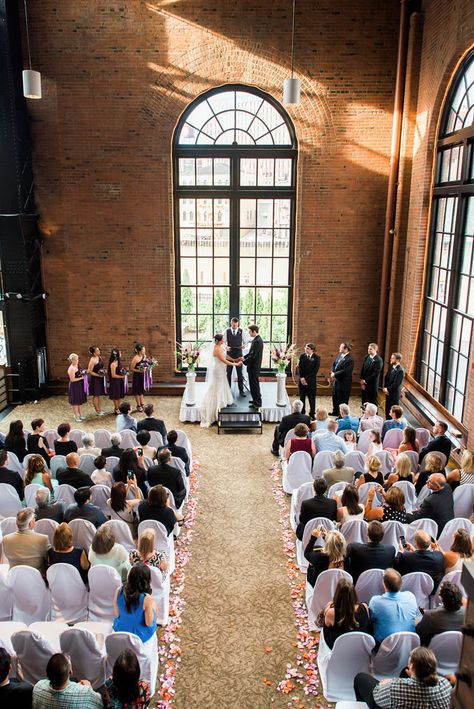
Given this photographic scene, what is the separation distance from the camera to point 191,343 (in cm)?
1416

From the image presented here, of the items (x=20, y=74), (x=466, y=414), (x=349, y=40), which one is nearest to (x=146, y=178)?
(x=20, y=74)

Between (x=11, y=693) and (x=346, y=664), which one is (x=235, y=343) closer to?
(x=346, y=664)

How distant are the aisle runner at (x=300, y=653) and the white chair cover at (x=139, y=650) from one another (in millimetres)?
1146

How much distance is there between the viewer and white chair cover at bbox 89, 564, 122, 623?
5.71 metres

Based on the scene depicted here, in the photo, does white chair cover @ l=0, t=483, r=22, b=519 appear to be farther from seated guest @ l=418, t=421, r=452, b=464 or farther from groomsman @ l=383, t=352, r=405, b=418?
groomsman @ l=383, t=352, r=405, b=418

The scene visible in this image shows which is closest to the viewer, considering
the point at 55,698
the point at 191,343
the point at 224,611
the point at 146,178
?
the point at 55,698

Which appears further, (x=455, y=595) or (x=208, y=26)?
(x=208, y=26)

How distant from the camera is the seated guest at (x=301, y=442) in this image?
8.59m

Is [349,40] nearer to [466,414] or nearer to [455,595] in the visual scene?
[466,414]

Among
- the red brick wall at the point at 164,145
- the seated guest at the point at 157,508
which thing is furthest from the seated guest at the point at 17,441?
the red brick wall at the point at 164,145

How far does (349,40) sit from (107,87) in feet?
16.3

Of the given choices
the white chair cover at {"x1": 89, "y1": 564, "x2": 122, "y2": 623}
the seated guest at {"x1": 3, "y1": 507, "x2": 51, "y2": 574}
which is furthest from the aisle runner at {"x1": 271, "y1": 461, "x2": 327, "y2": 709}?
the seated guest at {"x1": 3, "y1": 507, "x2": 51, "y2": 574}

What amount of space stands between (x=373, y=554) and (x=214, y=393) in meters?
6.56

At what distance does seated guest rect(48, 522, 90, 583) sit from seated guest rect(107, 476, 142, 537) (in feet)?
2.63
